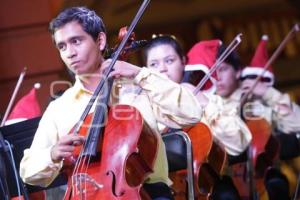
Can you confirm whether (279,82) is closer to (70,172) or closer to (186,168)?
(186,168)

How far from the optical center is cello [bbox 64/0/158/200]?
6.75ft

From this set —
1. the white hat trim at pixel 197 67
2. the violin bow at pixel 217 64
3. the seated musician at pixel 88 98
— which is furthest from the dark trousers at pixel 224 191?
the seated musician at pixel 88 98

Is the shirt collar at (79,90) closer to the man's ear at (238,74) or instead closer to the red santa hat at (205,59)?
the red santa hat at (205,59)

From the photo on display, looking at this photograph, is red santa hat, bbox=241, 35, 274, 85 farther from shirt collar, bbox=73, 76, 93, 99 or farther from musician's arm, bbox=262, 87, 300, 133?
shirt collar, bbox=73, 76, 93, 99

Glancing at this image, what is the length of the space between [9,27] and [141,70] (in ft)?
4.84

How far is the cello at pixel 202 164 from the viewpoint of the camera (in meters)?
2.62

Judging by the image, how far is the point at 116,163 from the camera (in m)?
2.07

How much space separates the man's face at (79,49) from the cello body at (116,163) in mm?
149

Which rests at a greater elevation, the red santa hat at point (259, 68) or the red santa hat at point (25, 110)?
the red santa hat at point (25, 110)

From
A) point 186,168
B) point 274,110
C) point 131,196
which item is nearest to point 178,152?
point 186,168

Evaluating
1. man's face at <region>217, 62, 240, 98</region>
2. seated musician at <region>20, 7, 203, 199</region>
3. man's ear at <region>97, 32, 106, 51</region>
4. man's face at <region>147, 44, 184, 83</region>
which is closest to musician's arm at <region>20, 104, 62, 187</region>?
seated musician at <region>20, 7, 203, 199</region>

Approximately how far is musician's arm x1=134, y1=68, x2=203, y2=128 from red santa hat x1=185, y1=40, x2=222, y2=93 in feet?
2.33

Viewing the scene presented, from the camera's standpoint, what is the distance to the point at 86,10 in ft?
7.58

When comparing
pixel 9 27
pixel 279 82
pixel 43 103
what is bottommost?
pixel 279 82
